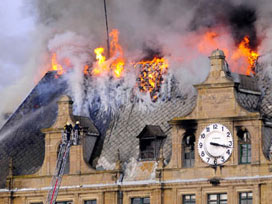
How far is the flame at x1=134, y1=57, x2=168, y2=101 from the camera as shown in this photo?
4690 inches

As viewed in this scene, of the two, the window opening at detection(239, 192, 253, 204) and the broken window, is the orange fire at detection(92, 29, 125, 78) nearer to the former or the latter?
the broken window

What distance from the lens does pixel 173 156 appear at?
113062 millimetres

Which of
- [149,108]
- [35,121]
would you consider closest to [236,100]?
[149,108]

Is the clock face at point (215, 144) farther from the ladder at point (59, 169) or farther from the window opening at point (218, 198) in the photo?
the ladder at point (59, 169)

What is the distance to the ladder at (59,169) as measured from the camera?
382ft

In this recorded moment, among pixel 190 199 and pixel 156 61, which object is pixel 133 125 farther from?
pixel 190 199

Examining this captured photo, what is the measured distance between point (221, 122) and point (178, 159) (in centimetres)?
387

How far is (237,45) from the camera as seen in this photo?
11638cm

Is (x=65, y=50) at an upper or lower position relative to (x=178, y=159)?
upper

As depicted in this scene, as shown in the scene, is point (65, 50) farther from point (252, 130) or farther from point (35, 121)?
point (252, 130)

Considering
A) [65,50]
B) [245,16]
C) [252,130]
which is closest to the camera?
[252,130]

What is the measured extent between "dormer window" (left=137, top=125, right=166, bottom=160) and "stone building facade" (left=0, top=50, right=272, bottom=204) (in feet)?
0.22

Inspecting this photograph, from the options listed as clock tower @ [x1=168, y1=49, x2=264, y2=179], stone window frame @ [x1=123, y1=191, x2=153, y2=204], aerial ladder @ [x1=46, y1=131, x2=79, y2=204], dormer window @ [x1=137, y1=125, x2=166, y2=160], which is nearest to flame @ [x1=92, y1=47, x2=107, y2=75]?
aerial ladder @ [x1=46, y1=131, x2=79, y2=204]

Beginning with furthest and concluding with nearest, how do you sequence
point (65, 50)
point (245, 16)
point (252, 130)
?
point (65, 50) → point (245, 16) → point (252, 130)
